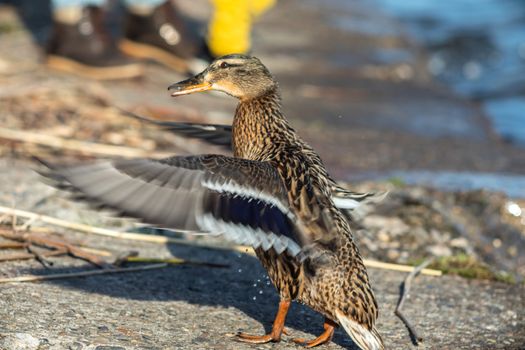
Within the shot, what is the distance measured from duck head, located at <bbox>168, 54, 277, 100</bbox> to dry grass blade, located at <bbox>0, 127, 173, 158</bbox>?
163 cm

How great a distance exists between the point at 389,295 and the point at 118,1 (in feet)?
24.4

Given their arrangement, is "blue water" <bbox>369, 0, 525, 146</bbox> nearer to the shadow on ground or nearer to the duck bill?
the shadow on ground

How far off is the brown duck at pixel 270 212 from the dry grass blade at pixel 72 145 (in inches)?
83.7

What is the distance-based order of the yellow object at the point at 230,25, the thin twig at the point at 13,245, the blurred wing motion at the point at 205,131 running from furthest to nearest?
the yellow object at the point at 230,25
the blurred wing motion at the point at 205,131
the thin twig at the point at 13,245

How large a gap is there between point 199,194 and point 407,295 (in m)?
1.41

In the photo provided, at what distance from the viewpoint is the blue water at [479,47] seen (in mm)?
10164

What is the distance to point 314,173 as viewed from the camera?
12.9 ft

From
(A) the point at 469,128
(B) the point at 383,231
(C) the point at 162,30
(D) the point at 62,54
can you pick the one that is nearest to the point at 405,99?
(A) the point at 469,128

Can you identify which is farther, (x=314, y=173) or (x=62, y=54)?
(x=62, y=54)

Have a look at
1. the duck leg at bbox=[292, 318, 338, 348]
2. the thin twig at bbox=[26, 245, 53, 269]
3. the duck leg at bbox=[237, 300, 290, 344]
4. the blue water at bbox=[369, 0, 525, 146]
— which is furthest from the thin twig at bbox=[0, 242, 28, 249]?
the blue water at bbox=[369, 0, 525, 146]

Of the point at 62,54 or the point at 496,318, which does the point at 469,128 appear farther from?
the point at 496,318

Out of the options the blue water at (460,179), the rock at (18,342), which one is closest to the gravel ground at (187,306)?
the rock at (18,342)

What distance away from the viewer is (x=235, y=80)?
14.0ft

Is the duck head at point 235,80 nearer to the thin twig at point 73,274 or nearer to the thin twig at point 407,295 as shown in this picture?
the thin twig at point 73,274
